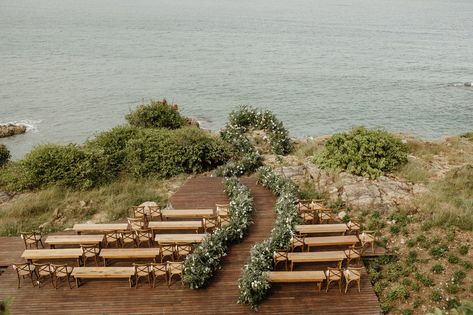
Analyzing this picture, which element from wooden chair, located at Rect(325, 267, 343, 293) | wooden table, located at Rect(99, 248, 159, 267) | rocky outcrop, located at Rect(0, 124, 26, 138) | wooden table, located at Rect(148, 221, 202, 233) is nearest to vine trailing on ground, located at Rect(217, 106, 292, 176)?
wooden table, located at Rect(148, 221, 202, 233)

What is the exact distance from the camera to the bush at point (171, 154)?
22.9 m

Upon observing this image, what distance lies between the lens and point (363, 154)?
20.5 m

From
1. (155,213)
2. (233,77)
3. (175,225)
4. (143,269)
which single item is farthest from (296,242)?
(233,77)

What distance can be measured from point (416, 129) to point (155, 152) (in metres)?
39.0

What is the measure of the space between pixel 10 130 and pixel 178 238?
4134 cm

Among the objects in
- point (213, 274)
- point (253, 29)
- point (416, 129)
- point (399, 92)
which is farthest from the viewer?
point (253, 29)

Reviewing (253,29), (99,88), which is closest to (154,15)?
(253,29)

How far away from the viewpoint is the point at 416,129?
165 ft

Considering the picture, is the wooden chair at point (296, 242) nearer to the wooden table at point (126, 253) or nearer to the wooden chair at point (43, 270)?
the wooden table at point (126, 253)

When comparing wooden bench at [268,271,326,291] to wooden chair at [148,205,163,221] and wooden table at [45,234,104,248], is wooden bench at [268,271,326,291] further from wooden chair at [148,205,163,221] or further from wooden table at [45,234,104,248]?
wooden table at [45,234,104,248]

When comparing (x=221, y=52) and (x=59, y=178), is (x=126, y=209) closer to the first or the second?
(x=59, y=178)

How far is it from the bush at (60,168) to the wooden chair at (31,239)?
5519 millimetres

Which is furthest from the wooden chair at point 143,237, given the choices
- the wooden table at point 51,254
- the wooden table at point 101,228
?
the wooden table at point 51,254

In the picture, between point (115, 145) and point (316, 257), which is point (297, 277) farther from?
point (115, 145)
